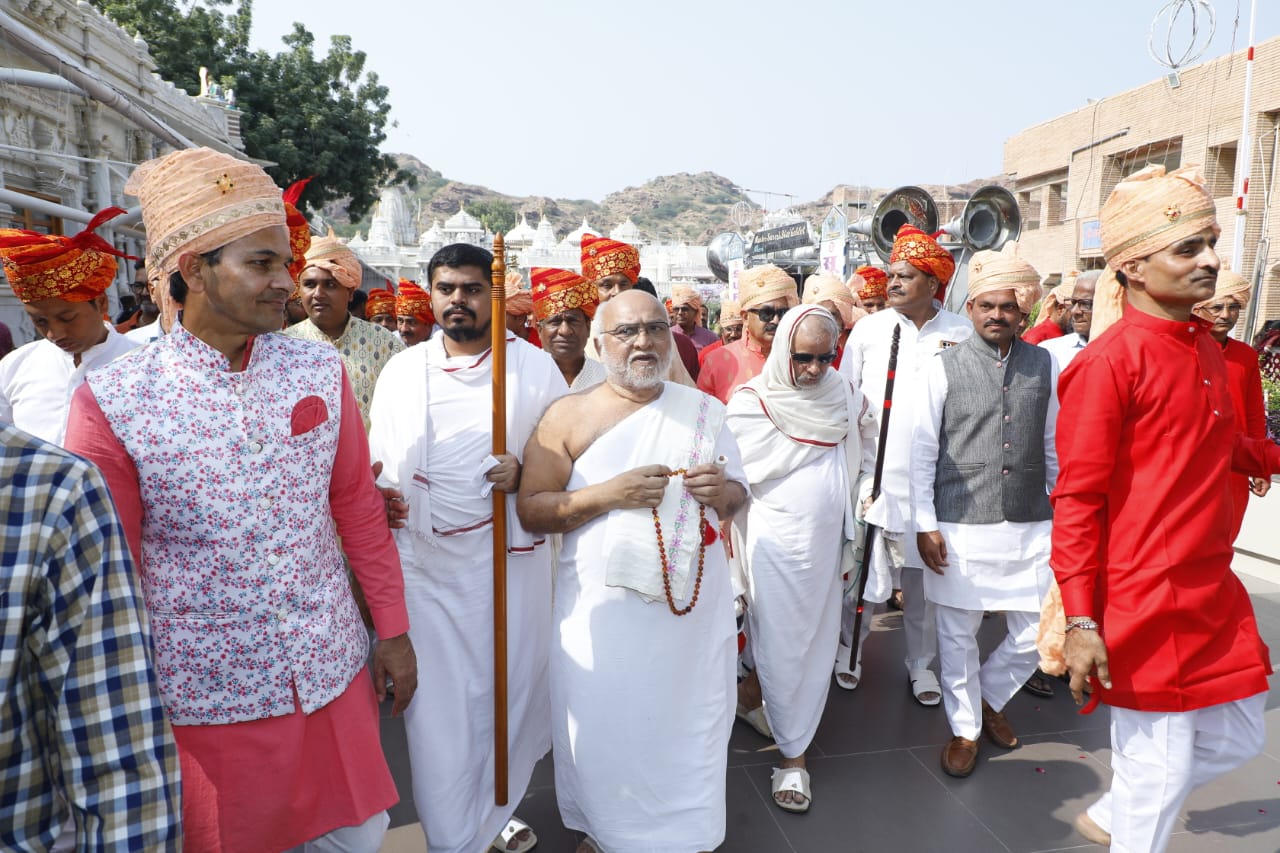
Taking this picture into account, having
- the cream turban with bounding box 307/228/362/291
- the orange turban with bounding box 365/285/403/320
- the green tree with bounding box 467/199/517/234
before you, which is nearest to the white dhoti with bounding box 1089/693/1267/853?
the cream turban with bounding box 307/228/362/291

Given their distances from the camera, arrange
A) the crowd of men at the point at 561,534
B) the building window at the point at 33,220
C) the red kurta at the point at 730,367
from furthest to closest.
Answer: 1. the building window at the point at 33,220
2. the red kurta at the point at 730,367
3. the crowd of men at the point at 561,534

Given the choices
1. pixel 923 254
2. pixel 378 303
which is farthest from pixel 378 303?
pixel 923 254

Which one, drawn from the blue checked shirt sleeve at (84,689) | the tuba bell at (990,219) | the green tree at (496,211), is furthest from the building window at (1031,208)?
the green tree at (496,211)

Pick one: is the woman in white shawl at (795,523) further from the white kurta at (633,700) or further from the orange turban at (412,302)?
the orange turban at (412,302)

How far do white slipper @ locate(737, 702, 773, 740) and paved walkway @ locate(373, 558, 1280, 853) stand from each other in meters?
0.04

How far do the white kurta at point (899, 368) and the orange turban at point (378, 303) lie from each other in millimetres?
4419

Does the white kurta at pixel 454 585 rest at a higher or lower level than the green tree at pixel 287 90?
lower

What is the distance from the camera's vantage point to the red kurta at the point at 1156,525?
7.28 ft

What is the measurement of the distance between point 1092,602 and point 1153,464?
422 millimetres

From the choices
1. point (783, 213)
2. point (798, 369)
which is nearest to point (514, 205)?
point (783, 213)

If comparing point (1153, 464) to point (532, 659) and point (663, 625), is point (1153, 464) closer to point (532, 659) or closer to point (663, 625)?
point (663, 625)

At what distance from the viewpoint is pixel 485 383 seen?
275 cm

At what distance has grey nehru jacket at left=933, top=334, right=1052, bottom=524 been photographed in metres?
3.34

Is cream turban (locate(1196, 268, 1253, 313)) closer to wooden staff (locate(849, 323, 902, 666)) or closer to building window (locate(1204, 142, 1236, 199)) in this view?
wooden staff (locate(849, 323, 902, 666))
